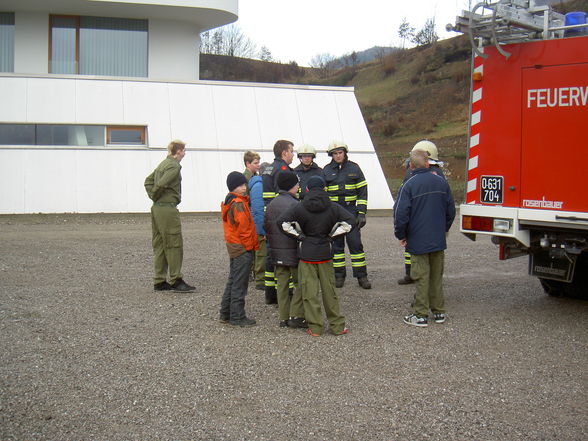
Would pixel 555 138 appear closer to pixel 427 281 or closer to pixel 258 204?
pixel 427 281

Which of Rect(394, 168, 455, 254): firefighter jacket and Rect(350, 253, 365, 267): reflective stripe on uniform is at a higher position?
Rect(394, 168, 455, 254): firefighter jacket

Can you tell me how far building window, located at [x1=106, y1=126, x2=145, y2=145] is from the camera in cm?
1784

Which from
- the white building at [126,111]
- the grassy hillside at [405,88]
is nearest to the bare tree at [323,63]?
the grassy hillside at [405,88]

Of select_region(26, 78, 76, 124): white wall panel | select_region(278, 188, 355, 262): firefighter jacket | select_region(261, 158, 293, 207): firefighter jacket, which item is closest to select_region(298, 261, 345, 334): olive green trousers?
select_region(278, 188, 355, 262): firefighter jacket

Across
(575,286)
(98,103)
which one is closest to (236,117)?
(98,103)

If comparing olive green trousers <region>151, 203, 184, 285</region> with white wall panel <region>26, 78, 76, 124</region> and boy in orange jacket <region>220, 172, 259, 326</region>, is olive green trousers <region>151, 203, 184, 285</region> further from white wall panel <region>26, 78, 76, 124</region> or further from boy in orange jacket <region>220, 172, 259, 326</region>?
white wall panel <region>26, 78, 76, 124</region>

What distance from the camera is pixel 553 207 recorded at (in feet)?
23.0

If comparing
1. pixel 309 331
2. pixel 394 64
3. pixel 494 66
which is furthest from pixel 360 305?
pixel 394 64

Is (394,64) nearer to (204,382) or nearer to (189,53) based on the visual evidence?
(189,53)

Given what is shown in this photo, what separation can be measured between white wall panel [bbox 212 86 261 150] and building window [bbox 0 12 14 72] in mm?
5924

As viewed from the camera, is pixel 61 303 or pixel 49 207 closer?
pixel 61 303

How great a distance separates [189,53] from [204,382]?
55.5ft

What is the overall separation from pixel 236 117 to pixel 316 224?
12294 mm

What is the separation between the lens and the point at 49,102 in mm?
17438
